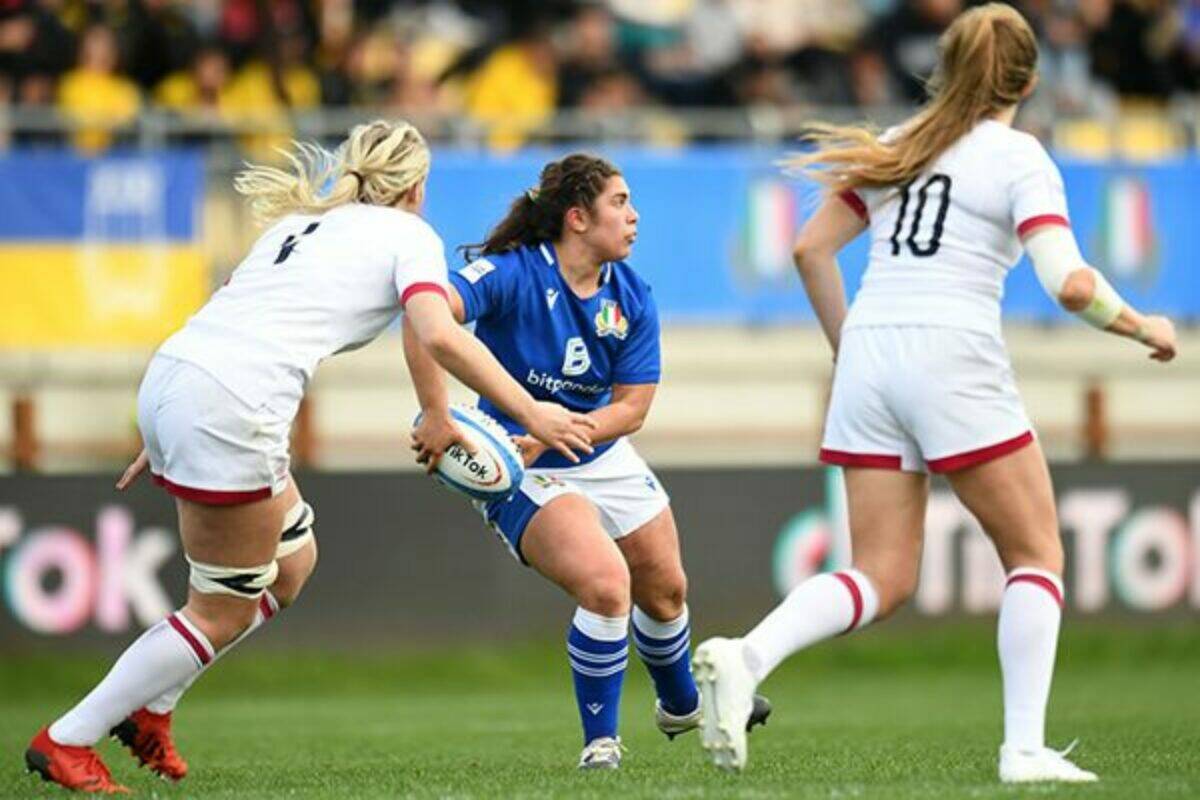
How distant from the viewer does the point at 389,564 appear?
14.7m

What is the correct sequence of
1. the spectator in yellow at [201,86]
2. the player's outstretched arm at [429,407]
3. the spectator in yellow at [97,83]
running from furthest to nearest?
the spectator in yellow at [201,86] < the spectator in yellow at [97,83] < the player's outstretched arm at [429,407]

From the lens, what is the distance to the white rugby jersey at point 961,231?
688 centimetres

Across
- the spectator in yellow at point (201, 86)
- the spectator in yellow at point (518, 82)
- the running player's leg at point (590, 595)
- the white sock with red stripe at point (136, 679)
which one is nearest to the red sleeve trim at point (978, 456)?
the running player's leg at point (590, 595)

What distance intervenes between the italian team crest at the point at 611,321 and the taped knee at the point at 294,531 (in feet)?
3.87

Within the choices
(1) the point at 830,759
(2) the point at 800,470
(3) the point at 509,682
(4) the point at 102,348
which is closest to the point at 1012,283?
(2) the point at 800,470

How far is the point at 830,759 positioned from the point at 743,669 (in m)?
1.85

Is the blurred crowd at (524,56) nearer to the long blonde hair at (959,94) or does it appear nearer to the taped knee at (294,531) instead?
the taped knee at (294,531)

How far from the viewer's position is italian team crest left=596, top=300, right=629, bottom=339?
844 centimetres

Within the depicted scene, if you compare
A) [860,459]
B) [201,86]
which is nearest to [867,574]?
[860,459]

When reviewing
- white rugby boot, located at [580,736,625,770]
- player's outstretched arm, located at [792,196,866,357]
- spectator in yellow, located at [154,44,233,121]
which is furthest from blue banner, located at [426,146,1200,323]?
player's outstretched arm, located at [792,196,866,357]

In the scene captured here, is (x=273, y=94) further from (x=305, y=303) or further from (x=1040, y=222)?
(x=1040, y=222)

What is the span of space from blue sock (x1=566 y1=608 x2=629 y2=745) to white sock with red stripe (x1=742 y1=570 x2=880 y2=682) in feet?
4.52

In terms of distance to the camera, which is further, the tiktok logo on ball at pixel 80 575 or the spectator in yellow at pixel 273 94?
the spectator in yellow at pixel 273 94

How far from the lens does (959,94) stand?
23.0 ft
